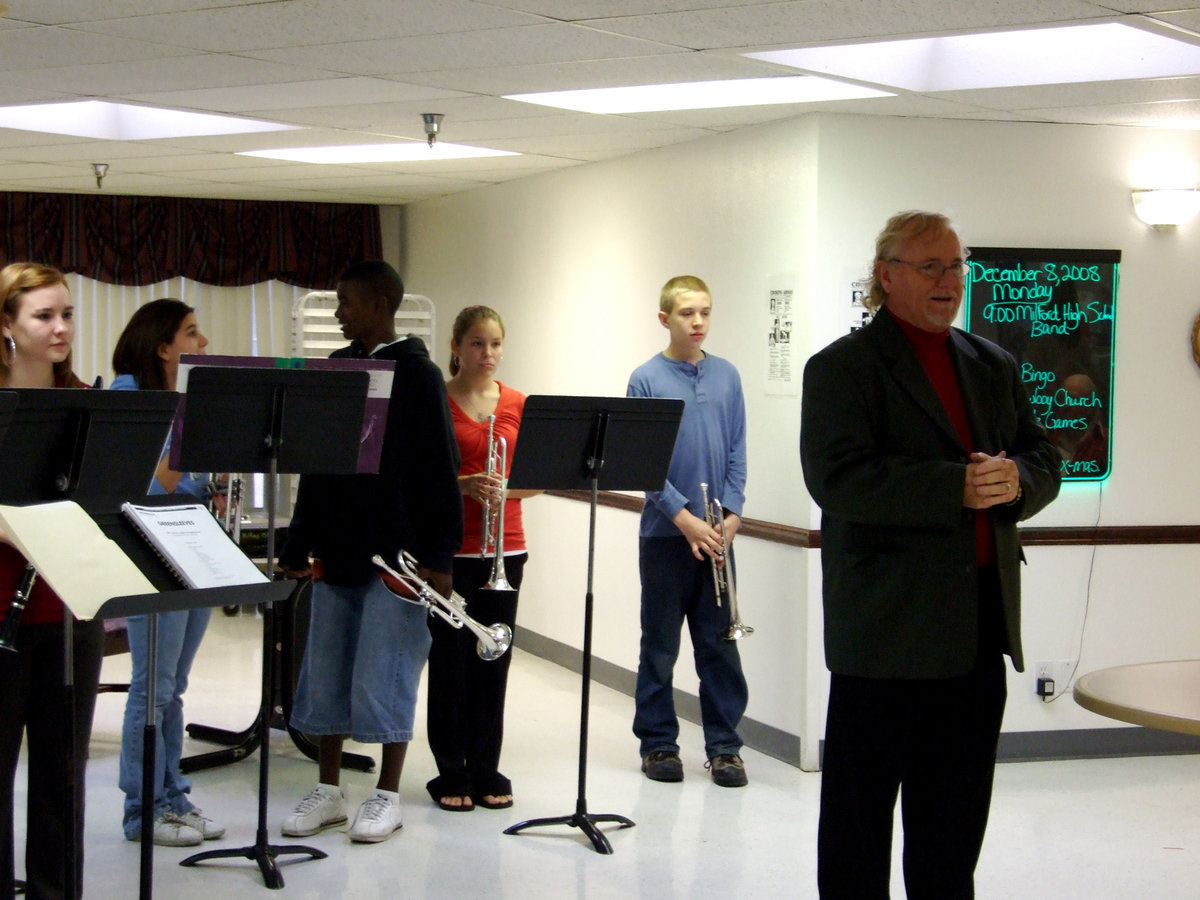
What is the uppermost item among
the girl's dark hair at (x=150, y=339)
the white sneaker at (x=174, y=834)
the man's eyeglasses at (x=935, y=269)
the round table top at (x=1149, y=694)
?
the man's eyeglasses at (x=935, y=269)

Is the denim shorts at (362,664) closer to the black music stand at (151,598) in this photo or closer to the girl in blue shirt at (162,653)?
the girl in blue shirt at (162,653)

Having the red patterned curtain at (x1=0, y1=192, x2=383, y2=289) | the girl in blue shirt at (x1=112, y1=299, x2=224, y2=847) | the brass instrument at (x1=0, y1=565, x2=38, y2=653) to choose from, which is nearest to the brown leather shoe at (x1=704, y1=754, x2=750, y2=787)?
the girl in blue shirt at (x1=112, y1=299, x2=224, y2=847)

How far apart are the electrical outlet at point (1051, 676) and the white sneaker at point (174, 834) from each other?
296cm

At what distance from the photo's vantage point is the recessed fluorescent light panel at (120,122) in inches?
217

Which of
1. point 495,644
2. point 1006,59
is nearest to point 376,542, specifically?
point 495,644

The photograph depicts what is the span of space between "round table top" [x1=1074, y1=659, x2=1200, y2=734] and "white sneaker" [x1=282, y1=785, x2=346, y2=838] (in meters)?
2.50

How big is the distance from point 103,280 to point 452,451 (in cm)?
487

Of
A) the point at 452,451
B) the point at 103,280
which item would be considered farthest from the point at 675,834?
the point at 103,280

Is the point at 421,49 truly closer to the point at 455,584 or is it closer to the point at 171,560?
the point at 455,584

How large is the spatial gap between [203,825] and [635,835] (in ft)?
4.11

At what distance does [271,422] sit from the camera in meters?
3.58

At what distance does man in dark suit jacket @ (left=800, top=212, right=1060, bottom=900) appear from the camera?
8.50ft

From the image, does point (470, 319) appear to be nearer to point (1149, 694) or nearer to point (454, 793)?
point (454, 793)

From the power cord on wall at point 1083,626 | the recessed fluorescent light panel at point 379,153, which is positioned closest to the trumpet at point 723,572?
the power cord on wall at point 1083,626
